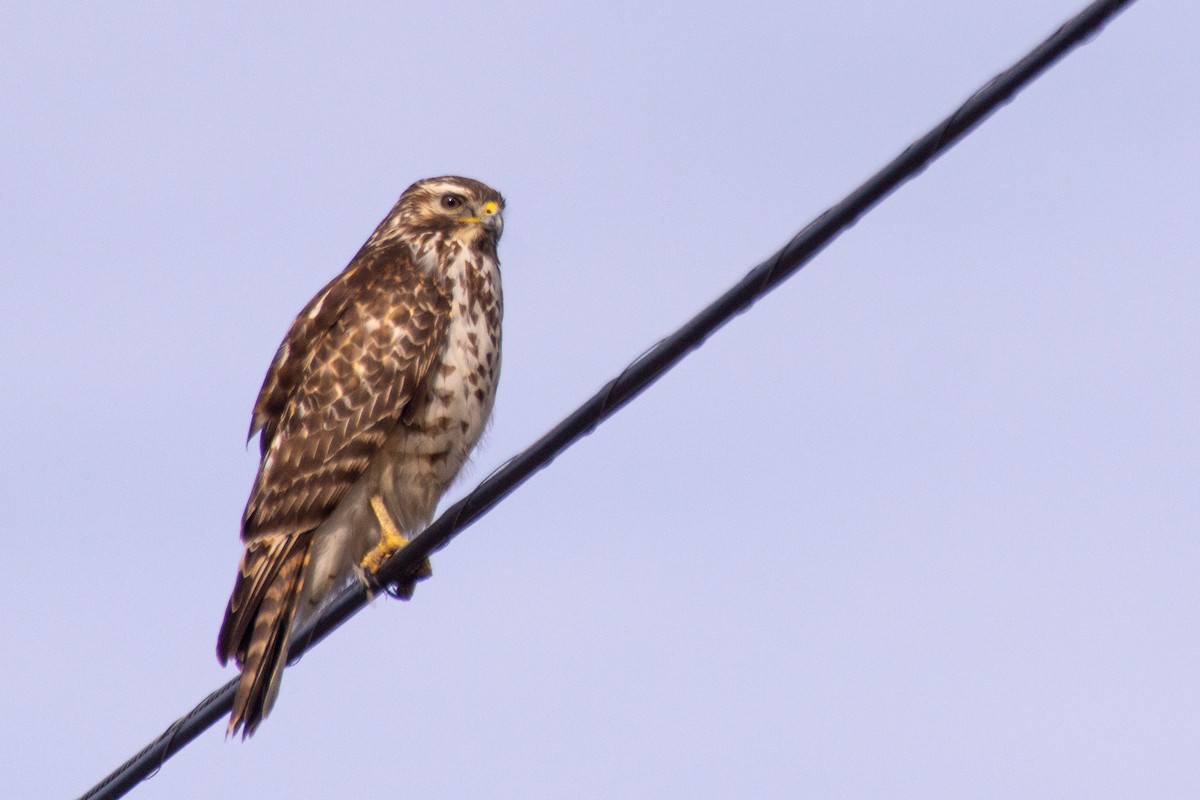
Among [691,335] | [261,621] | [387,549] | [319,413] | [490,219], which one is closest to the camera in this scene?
[691,335]

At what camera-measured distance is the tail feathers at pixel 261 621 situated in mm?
6293

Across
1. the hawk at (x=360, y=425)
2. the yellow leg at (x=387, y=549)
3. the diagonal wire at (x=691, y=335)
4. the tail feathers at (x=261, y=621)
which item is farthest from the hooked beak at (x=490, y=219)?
the diagonal wire at (x=691, y=335)

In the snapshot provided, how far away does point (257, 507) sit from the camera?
281 inches

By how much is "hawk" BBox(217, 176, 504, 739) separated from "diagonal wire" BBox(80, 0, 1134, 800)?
107 cm

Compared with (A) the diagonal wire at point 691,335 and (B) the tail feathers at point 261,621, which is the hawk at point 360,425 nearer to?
(B) the tail feathers at point 261,621

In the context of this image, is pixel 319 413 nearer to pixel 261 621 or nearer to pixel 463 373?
pixel 463 373

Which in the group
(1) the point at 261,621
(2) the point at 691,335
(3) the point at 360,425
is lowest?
(2) the point at 691,335

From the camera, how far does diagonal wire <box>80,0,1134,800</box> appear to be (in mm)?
3787

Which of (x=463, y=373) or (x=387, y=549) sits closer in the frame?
(x=387, y=549)

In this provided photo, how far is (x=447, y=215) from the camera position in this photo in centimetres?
812

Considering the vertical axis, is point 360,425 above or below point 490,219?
below

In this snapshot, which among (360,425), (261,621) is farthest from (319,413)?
(261,621)

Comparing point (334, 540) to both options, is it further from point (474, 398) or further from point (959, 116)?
point (959, 116)

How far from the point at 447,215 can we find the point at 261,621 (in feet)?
7.23
